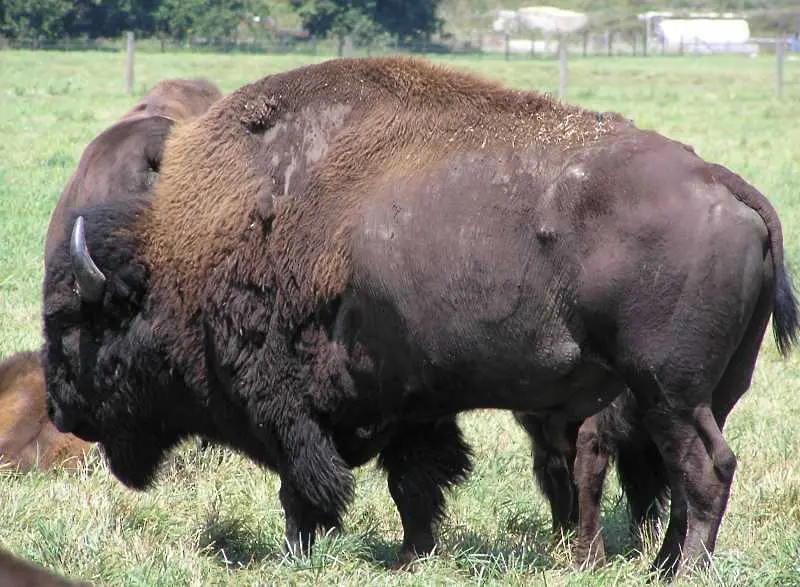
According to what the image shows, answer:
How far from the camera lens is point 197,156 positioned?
203 inches

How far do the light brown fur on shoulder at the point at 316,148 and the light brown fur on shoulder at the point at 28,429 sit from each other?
65.5 inches

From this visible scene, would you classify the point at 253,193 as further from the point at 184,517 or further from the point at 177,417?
the point at 184,517

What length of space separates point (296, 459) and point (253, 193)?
1107 mm

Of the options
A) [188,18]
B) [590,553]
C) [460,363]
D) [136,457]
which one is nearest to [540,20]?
[188,18]

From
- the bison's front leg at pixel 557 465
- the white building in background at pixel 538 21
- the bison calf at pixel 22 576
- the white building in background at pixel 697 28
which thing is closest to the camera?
the bison calf at pixel 22 576

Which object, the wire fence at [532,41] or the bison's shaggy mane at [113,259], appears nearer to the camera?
the bison's shaggy mane at [113,259]

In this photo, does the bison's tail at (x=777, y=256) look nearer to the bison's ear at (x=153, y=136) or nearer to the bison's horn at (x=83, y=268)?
the bison's horn at (x=83, y=268)

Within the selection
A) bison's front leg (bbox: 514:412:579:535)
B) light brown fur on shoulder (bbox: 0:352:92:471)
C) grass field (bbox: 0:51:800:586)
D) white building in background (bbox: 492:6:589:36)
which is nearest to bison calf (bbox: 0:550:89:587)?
grass field (bbox: 0:51:800:586)

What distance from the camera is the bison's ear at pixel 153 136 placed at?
725 centimetres

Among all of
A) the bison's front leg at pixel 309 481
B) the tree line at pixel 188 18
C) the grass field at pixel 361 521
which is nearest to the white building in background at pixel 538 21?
the tree line at pixel 188 18

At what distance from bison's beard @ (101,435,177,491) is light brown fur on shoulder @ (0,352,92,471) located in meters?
0.64

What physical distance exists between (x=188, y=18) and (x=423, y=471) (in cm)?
5779

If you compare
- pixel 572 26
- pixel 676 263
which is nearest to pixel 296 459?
pixel 676 263

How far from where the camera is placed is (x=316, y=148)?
16.2 ft
